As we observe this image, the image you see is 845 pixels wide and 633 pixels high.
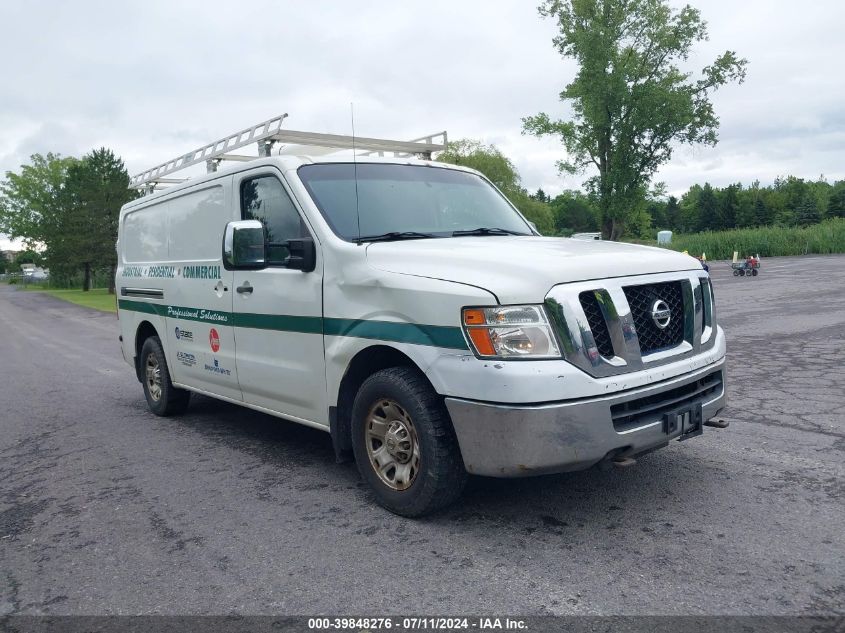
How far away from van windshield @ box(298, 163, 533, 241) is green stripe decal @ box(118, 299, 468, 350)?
579 millimetres

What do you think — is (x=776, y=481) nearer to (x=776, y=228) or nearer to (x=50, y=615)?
(x=50, y=615)

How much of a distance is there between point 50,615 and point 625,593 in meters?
2.49

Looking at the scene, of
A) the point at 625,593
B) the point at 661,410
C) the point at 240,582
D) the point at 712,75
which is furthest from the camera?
the point at 712,75

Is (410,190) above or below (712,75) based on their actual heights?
below

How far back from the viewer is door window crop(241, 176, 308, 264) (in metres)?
4.74

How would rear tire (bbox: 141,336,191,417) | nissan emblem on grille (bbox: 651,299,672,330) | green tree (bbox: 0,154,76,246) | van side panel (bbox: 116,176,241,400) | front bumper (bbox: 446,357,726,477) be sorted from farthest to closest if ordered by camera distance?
1. green tree (bbox: 0,154,76,246)
2. rear tire (bbox: 141,336,191,417)
3. van side panel (bbox: 116,176,241,400)
4. nissan emblem on grille (bbox: 651,299,672,330)
5. front bumper (bbox: 446,357,726,477)

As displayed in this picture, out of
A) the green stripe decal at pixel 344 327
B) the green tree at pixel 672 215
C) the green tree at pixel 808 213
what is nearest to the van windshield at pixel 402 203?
the green stripe decal at pixel 344 327

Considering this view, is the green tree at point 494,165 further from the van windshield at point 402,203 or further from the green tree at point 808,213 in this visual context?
the van windshield at point 402,203

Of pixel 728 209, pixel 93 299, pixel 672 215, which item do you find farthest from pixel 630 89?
pixel 672 215

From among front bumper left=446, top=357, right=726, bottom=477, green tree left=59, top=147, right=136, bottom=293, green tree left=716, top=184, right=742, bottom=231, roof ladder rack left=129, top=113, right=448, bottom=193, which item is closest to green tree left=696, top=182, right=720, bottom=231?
green tree left=716, top=184, right=742, bottom=231

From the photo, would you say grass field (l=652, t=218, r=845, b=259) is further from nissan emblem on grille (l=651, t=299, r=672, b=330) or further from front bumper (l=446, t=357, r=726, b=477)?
front bumper (l=446, t=357, r=726, b=477)

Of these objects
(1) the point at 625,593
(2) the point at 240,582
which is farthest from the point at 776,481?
(2) the point at 240,582

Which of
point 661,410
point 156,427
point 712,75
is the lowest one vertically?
point 156,427

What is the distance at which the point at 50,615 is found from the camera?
3082 millimetres
